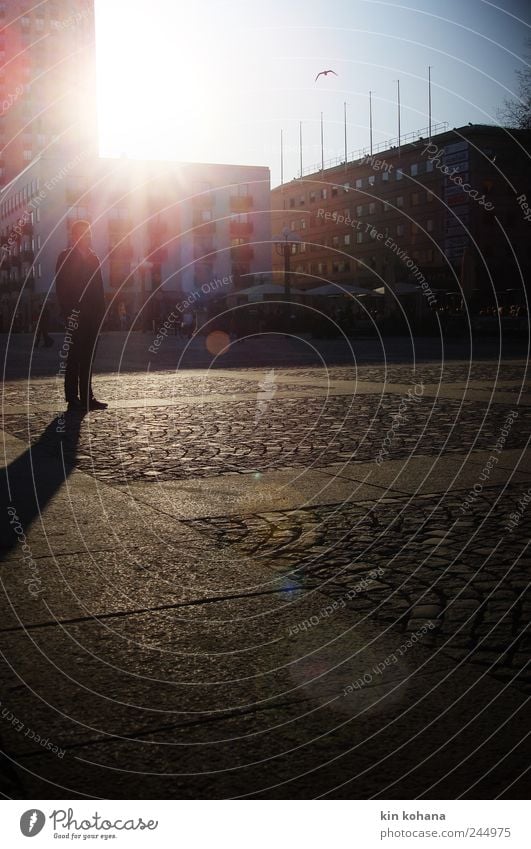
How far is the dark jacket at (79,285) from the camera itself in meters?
9.57

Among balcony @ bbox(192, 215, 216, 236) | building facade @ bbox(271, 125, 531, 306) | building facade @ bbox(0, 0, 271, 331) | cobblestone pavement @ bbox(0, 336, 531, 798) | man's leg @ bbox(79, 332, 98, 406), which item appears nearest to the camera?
cobblestone pavement @ bbox(0, 336, 531, 798)

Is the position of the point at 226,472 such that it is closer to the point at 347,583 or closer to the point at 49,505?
the point at 49,505

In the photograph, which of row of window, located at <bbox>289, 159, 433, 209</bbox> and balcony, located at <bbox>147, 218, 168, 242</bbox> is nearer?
row of window, located at <bbox>289, 159, 433, 209</bbox>

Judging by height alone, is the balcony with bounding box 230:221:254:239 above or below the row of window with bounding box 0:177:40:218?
below

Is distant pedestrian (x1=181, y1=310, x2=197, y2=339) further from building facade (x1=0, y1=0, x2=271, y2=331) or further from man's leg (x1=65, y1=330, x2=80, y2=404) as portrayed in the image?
man's leg (x1=65, y1=330, x2=80, y2=404)

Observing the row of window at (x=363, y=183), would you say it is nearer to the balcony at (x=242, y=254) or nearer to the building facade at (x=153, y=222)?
the building facade at (x=153, y=222)

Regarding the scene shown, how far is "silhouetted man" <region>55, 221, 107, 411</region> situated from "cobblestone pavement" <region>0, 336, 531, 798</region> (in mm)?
3010

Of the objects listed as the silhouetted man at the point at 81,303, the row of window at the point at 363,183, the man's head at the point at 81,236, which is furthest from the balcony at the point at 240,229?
the silhouetted man at the point at 81,303

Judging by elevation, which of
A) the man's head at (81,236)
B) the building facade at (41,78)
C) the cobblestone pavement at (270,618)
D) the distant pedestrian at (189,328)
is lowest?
the cobblestone pavement at (270,618)

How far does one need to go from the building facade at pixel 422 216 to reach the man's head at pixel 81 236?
40681 millimetres

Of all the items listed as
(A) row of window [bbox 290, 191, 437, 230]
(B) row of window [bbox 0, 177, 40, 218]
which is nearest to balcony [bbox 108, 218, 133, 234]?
(B) row of window [bbox 0, 177, 40, 218]

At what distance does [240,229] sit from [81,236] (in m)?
62.3

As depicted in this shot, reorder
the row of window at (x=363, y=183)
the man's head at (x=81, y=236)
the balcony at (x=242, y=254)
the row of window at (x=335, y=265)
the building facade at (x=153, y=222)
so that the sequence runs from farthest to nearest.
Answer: the row of window at (x=335, y=265) < the balcony at (x=242, y=254) < the row of window at (x=363, y=183) < the building facade at (x=153, y=222) < the man's head at (x=81, y=236)

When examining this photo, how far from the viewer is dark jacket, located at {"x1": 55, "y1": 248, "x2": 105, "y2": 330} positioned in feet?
31.4
